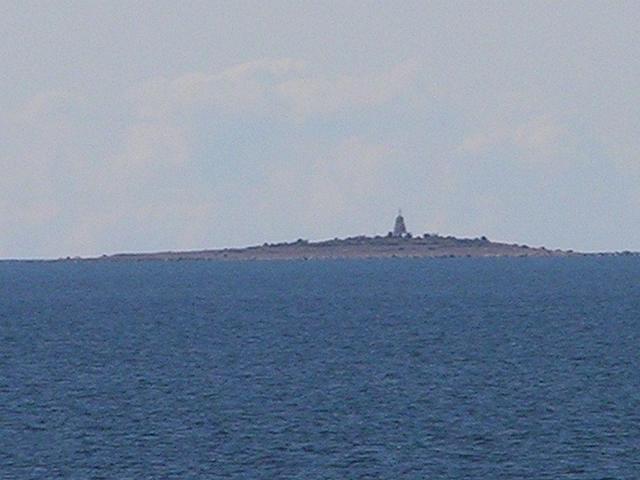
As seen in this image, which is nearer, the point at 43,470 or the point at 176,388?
the point at 43,470

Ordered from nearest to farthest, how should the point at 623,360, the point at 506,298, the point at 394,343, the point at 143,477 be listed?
the point at 143,477 < the point at 623,360 < the point at 394,343 < the point at 506,298

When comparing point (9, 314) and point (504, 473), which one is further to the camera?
point (9, 314)

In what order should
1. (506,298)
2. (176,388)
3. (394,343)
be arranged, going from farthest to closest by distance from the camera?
1. (506,298)
2. (394,343)
3. (176,388)

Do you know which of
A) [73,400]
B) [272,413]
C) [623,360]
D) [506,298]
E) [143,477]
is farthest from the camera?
[506,298]

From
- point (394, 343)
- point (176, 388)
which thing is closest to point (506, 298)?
point (394, 343)

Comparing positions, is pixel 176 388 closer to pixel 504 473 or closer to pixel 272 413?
pixel 272 413

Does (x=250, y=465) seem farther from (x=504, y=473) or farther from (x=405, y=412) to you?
(x=405, y=412)

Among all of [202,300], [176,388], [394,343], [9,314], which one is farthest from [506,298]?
[176,388]
